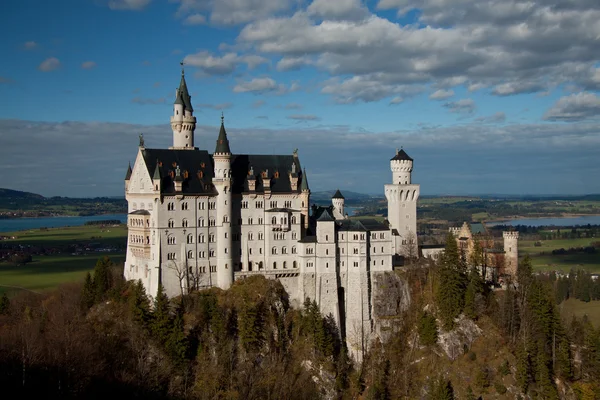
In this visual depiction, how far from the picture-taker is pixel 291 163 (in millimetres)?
88250

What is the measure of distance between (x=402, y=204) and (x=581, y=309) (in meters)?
48.6

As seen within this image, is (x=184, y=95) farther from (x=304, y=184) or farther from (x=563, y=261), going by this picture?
(x=563, y=261)

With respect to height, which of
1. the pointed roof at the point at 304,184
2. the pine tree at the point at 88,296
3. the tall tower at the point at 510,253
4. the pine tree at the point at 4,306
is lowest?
the pine tree at the point at 4,306

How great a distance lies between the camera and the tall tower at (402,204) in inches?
3575

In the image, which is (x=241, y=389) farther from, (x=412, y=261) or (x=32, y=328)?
(x=412, y=261)

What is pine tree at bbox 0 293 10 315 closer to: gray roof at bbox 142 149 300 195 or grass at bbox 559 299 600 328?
gray roof at bbox 142 149 300 195

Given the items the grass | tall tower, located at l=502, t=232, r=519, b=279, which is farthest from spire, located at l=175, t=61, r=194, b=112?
the grass

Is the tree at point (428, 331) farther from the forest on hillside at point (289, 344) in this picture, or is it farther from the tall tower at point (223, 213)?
the tall tower at point (223, 213)

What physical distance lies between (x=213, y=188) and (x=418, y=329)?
30.0m

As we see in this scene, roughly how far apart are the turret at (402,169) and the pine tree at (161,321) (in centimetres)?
3764

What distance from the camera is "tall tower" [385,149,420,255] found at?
90812 millimetres

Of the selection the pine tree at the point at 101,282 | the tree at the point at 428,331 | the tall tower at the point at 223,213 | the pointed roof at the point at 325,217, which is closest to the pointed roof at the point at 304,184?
the pointed roof at the point at 325,217

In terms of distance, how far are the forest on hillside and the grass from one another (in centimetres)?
2819

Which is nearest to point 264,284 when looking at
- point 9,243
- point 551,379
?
point 551,379
